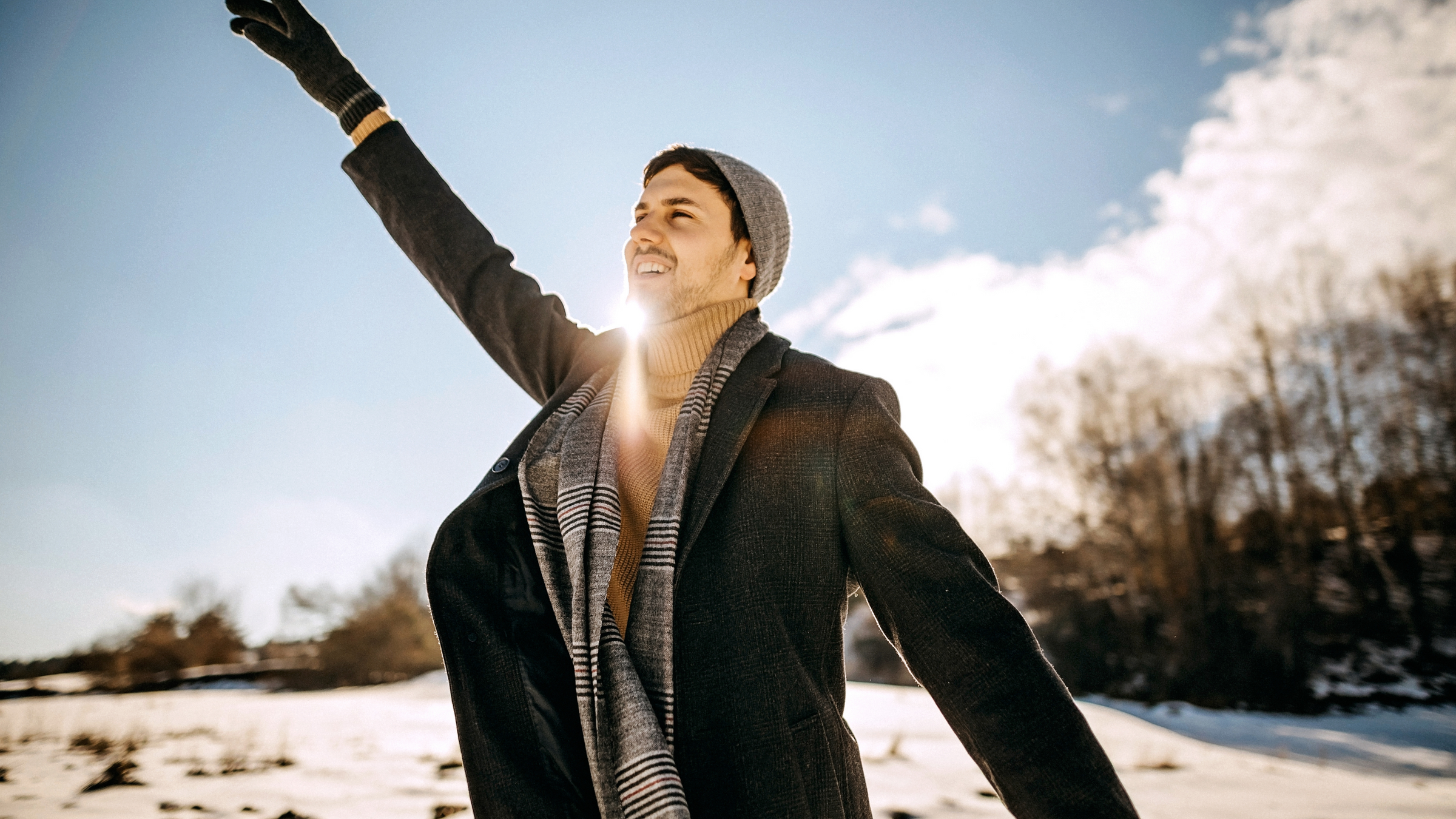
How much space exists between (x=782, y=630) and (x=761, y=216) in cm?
114

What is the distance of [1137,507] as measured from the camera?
1955 cm

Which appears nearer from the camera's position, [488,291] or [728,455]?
[728,455]

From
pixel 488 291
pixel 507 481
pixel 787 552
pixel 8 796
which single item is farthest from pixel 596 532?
pixel 8 796

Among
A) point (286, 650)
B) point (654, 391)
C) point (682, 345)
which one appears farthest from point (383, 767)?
point (286, 650)

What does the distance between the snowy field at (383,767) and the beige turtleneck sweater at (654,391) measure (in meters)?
2.75

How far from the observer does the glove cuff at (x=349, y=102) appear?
6.66ft

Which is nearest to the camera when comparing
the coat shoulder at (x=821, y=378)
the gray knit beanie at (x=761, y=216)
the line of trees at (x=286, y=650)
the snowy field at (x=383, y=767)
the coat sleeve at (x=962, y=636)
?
the coat sleeve at (x=962, y=636)

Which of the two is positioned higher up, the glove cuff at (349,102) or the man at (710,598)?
the glove cuff at (349,102)

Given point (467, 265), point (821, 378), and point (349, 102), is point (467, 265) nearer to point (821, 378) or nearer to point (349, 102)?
point (349, 102)

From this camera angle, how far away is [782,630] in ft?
3.90

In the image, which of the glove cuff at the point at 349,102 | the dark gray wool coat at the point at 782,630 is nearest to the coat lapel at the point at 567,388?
the dark gray wool coat at the point at 782,630

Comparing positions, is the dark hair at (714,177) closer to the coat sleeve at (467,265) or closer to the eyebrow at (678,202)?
the eyebrow at (678,202)

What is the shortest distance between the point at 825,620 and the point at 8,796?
443 centimetres

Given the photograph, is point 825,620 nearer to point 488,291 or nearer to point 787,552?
point 787,552
